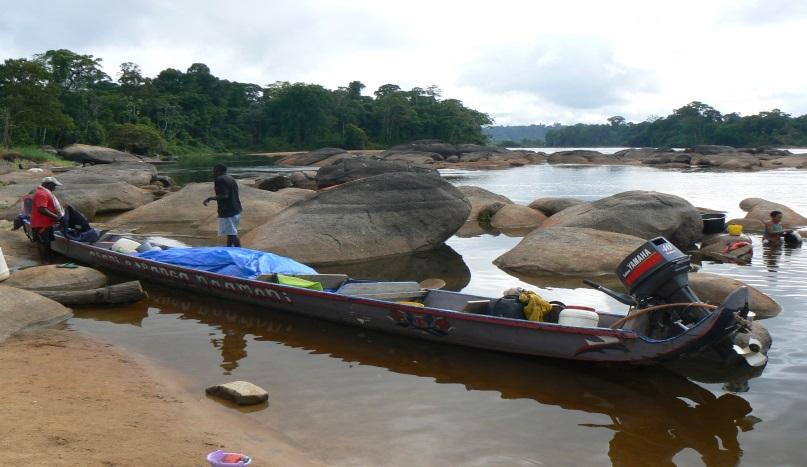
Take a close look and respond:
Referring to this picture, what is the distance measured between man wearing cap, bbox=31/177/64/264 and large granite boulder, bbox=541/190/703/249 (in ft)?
36.7

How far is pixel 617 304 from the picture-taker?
33.4ft

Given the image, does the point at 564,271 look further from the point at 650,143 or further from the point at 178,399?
the point at 650,143

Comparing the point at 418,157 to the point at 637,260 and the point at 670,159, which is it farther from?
the point at 637,260

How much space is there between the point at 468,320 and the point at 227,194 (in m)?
6.77

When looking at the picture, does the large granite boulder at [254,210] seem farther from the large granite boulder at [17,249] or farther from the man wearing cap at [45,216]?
the man wearing cap at [45,216]

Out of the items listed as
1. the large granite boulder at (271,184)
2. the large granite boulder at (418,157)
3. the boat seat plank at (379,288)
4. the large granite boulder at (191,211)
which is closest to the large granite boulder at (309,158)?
the large granite boulder at (418,157)

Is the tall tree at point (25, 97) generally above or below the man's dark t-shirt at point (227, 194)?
above

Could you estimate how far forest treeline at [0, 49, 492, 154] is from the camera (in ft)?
173

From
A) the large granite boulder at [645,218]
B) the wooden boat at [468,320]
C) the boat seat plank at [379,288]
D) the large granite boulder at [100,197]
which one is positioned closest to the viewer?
the wooden boat at [468,320]

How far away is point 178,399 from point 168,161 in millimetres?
64469

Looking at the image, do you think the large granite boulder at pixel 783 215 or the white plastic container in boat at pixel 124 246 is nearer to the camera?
the white plastic container in boat at pixel 124 246

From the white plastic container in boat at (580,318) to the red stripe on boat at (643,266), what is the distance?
0.57 meters

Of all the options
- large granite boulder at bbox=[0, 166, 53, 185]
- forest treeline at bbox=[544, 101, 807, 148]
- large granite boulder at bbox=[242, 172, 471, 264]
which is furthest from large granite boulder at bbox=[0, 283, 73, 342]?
forest treeline at bbox=[544, 101, 807, 148]

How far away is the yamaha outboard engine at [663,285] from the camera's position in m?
6.84
